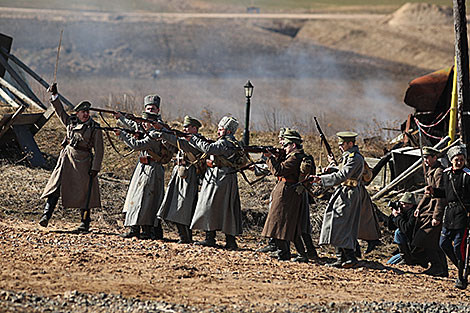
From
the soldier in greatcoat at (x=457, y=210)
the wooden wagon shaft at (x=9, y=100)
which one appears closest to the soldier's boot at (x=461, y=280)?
the soldier in greatcoat at (x=457, y=210)

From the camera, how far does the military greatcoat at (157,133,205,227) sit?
961cm

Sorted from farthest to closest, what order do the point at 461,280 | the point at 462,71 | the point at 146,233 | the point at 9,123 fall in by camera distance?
the point at 462,71
the point at 9,123
the point at 146,233
the point at 461,280

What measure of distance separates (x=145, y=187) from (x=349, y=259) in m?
2.88

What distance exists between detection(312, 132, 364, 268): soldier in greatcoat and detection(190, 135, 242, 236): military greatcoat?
3.96ft

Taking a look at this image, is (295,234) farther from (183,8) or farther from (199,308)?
(183,8)

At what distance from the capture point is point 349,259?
9.15 m

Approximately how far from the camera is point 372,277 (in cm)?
862

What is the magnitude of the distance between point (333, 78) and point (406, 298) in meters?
48.6

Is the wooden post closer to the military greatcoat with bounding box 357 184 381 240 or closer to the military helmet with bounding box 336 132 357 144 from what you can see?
the military greatcoat with bounding box 357 184 381 240

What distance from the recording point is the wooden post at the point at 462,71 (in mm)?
14828

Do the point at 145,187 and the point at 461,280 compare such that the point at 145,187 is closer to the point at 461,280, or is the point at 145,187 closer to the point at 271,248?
the point at 271,248

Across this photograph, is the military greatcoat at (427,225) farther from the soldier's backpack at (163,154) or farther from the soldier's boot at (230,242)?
the soldier's backpack at (163,154)

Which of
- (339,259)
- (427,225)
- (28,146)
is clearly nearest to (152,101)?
(339,259)

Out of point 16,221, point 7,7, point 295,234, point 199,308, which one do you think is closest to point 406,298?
point 295,234
